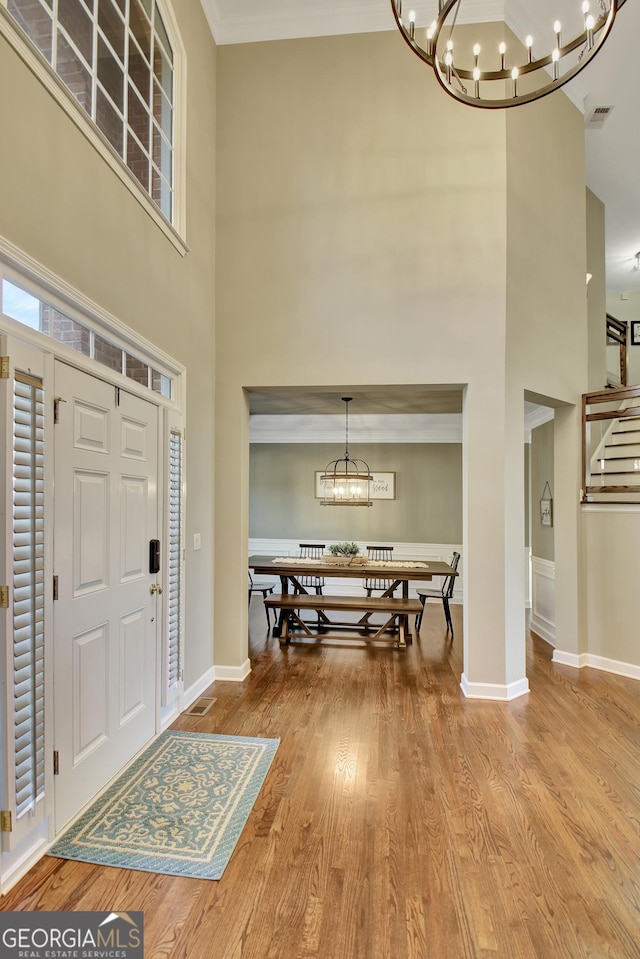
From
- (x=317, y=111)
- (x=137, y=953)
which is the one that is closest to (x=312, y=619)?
(x=137, y=953)

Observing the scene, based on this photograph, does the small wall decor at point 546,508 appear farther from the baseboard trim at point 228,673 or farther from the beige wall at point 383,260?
the baseboard trim at point 228,673

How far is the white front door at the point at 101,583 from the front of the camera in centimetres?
229

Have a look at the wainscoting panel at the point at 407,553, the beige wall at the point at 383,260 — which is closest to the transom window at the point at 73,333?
the beige wall at the point at 383,260

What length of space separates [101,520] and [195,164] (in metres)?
3.00

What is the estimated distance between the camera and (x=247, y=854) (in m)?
2.18

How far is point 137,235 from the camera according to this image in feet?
9.83

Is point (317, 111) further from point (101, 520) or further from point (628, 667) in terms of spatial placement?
point (628, 667)

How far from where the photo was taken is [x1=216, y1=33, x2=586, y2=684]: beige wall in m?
4.09

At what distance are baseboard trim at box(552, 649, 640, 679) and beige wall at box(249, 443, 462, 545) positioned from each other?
3350mm

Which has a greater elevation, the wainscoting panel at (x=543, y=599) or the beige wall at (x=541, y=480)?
the beige wall at (x=541, y=480)

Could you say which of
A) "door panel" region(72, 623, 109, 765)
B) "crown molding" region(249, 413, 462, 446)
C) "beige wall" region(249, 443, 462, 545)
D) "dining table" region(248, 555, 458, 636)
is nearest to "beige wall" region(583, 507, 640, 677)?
"dining table" region(248, 555, 458, 636)

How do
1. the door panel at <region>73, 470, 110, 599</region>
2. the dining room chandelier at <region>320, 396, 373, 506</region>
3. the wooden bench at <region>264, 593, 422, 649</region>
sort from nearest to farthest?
1. the door panel at <region>73, 470, 110, 599</region>
2. the wooden bench at <region>264, 593, 422, 649</region>
3. the dining room chandelier at <region>320, 396, 373, 506</region>
